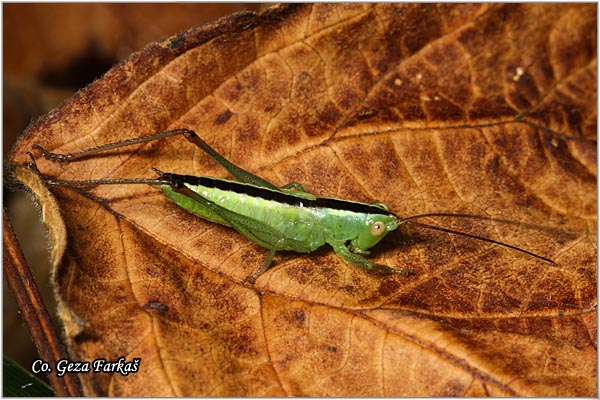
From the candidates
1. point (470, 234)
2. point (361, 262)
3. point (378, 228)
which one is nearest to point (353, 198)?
point (378, 228)

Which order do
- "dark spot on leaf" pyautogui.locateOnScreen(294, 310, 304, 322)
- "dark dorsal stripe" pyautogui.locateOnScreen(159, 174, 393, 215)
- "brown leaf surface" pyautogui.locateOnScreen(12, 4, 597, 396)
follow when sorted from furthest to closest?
"dark dorsal stripe" pyautogui.locateOnScreen(159, 174, 393, 215)
"dark spot on leaf" pyautogui.locateOnScreen(294, 310, 304, 322)
"brown leaf surface" pyautogui.locateOnScreen(12, 4, 597, 396)

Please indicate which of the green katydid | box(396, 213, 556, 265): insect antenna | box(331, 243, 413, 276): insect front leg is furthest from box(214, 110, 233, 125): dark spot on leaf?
box(396, 213, 556, 265): insect antenna

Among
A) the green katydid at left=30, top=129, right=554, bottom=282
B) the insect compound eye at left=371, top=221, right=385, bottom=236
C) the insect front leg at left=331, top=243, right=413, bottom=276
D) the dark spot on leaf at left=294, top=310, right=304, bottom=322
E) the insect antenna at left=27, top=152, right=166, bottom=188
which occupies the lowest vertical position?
the dark spot on leaf at left=294, top=310, right=304, bottom=322

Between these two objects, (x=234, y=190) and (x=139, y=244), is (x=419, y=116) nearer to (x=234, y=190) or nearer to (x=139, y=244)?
(x=234, y=190)

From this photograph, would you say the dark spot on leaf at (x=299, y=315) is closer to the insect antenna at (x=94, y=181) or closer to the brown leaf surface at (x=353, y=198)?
the brown leaf surface at (x=353, y=198)

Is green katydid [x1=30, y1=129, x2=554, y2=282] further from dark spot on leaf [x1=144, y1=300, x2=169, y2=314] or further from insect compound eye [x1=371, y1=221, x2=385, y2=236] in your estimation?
dark spot on leaf [x1=144, y1=300, x2=169, y2=314]

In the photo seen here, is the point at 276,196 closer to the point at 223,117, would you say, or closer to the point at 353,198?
the point at 353,198

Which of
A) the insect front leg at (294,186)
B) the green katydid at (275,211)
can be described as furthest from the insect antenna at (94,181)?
the insect front leg at (294,186)
